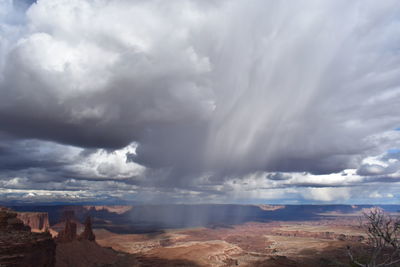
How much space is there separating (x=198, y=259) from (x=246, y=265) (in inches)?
1072

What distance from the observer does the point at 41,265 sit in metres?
69.0

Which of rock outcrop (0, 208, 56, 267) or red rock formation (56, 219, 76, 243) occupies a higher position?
rock outcrop (0, 208, 56, 267)

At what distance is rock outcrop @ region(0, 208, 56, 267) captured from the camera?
2394 inches

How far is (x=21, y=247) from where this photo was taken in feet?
209

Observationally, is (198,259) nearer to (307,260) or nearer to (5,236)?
(307,260)

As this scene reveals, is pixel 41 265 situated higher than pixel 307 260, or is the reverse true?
pixel 41 265

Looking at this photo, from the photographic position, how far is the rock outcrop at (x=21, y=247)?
200 feet

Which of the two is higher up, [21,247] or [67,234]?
[21,247]

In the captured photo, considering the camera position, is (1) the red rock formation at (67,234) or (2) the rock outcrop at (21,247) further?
(1) the red rock formation at (67,234)

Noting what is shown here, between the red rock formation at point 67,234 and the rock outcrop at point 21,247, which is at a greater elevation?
the rock outcrop at point 21,247

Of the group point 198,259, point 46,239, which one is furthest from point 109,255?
point 46,239

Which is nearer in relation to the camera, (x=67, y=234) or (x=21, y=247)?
(x=21, y=247)

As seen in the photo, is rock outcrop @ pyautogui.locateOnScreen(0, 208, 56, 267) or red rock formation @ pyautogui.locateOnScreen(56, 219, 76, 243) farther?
red rock formation @ pyautogui.locateOnScreen(56, 219, 76, 243)

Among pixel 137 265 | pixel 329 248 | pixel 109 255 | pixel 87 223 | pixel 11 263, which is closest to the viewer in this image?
pixel 11 263
